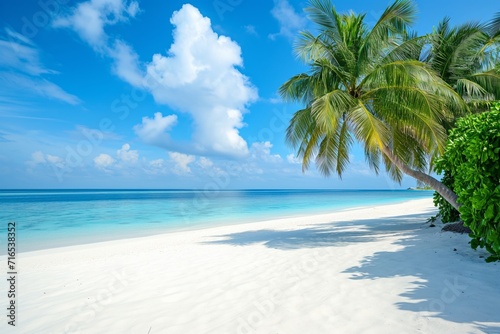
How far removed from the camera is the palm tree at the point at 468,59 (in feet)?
27.8

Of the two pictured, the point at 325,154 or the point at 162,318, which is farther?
the point at 325,154

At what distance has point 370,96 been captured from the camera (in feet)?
26.9

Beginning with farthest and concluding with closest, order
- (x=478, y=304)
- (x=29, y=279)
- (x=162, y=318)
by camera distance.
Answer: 1. (x=29, y=279)
2. (x=162, y=318)
3. (x=478, y=304)

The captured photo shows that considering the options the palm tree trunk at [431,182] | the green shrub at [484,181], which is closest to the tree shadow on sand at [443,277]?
the green shrub at [484,181]

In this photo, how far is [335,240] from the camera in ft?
25.4

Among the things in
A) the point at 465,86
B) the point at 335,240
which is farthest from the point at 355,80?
the point at 335,240

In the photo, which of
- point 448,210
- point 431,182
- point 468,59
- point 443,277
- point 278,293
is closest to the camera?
point 278,293

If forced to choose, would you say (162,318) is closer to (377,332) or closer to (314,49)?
(377,332)

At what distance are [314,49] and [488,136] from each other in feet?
22.2

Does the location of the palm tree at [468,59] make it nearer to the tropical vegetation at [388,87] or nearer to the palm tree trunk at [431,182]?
the tropical vegetation at [388,87]

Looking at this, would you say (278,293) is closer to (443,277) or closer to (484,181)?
(443,277)

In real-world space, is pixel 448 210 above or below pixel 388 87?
below

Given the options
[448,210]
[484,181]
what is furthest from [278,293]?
[448,210]

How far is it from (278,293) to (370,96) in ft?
21.8
